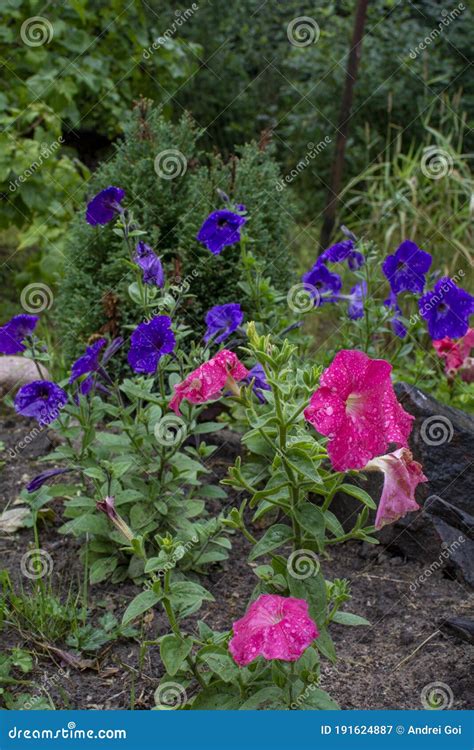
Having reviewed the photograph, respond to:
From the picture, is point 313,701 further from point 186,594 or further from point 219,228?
point 219,228

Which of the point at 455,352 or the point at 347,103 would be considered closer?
the point at 455,352

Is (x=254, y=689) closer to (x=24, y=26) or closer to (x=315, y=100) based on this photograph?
(x=24, y=26)

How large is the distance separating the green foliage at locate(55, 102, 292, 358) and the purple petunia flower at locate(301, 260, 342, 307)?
0.31 metres

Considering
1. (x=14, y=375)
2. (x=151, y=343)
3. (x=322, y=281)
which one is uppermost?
(x=322, y=281)

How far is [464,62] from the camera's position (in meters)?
7.66

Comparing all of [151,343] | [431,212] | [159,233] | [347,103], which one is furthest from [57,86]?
[151,343]

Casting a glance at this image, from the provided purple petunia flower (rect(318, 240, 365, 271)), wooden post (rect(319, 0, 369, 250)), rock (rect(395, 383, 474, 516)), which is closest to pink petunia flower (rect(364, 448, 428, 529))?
rock (rect(395, 383, 474, 516))

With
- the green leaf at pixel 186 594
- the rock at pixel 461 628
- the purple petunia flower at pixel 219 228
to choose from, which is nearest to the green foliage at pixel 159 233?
the purple petunia flower at pixel 219 228

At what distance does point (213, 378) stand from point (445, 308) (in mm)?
1208

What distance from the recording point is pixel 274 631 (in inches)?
67.2

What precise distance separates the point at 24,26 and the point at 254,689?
167 inches

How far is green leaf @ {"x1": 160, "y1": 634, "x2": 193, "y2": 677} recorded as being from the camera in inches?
75.9

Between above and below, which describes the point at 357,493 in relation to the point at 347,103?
below

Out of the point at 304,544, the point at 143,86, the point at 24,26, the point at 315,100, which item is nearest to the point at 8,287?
the point at 24,26
